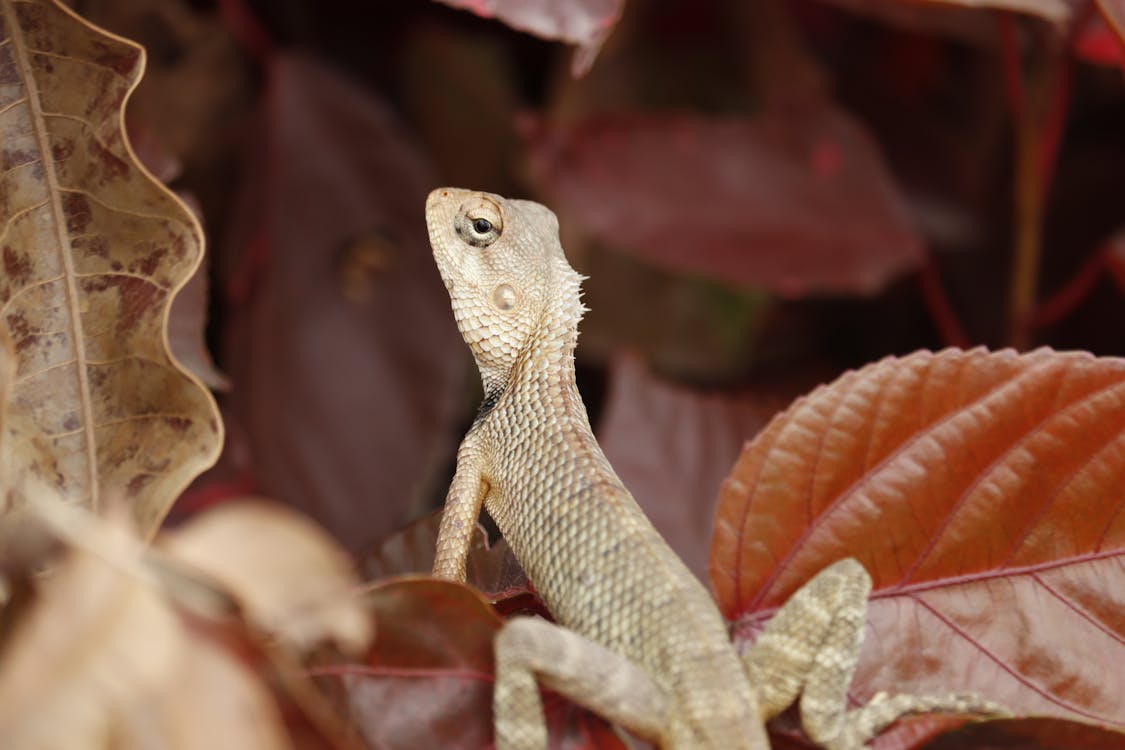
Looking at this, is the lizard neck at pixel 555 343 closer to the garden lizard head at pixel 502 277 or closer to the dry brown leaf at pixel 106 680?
the garden lizard head at pixel 502 277

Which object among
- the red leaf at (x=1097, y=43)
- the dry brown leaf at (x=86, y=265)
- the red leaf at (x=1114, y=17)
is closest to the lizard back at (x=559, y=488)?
the dry brown leaf at (x=86, y=265)

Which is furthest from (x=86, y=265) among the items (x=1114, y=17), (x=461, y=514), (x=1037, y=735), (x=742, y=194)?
(x=742, y=194)

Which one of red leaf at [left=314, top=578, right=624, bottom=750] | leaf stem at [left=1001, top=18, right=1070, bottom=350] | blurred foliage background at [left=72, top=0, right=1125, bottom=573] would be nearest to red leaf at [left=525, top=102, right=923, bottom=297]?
blurred foliage background at [left=72, top=0, right=1125, bottom=573]

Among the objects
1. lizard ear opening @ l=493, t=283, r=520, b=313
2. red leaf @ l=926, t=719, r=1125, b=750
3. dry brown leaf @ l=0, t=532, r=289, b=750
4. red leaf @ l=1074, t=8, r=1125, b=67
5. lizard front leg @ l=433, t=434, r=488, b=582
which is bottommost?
lizard front leg @ l=433, t=434, r=488, b=582

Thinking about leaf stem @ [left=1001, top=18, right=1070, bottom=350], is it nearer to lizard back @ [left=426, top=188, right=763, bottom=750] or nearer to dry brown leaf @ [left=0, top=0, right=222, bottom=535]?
lizard back @ [left=426, top=188, right=763, bottom=750]

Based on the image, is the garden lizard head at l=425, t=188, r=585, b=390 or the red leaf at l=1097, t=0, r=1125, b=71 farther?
the garden lizard head at l=425, t=188, r=585, b=390

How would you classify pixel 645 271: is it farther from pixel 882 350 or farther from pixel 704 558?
pixel 704 558
